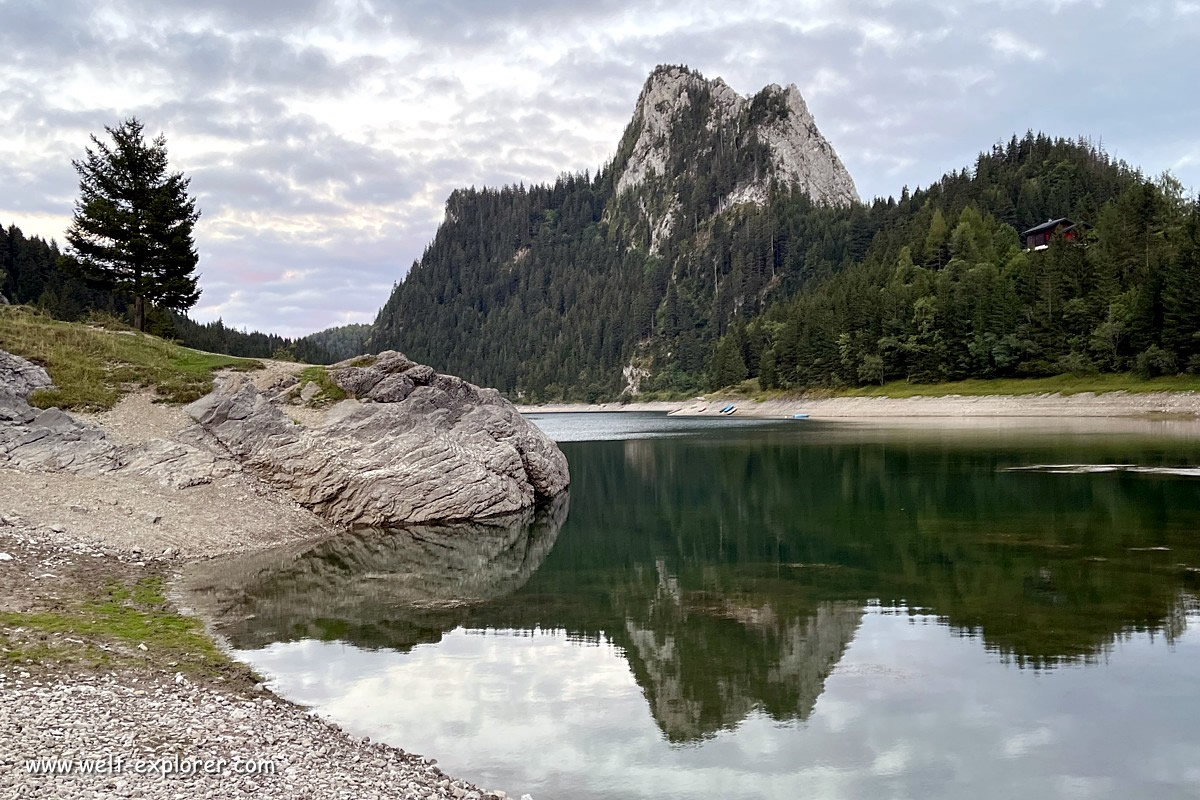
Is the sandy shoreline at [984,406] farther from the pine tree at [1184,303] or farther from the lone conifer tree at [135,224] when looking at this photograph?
the lone conifer tree at [135,224]

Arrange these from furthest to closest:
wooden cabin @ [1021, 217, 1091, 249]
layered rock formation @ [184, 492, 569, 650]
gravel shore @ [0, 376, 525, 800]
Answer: wooden cabin @ [1021, 217, 1091, 249]
layered rock formation @ [184, 492, 569, 650]
gravel shore @ [0, 376, 525, 800]

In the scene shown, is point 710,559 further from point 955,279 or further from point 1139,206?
point 955,279

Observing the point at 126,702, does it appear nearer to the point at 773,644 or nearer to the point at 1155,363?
the point at 773,644

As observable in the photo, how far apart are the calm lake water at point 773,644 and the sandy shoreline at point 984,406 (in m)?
50.6

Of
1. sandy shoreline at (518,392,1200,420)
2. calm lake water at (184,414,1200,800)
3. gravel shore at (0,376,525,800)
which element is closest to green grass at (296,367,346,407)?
calm lake water at (184,414,1200,800)

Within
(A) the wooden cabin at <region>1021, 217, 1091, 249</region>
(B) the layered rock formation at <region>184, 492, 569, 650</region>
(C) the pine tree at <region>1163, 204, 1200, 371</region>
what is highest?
(A) the wooden cabin at <region>1021, 217, 1091, 249</region>

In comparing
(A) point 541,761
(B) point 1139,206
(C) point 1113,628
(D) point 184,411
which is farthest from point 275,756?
(B) point 1139,206

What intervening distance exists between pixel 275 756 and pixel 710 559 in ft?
56.7

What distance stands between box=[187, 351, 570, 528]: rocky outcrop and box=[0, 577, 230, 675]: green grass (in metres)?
13.6

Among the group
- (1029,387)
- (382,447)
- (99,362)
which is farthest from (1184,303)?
(99,362)

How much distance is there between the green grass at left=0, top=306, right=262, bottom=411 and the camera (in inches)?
1276

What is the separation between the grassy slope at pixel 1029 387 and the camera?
263 feet

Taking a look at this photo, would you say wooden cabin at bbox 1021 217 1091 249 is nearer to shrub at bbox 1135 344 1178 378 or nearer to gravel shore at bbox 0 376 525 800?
shrub at bbox 1135 344 1178 378

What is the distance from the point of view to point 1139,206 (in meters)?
105
